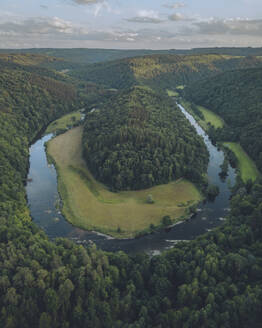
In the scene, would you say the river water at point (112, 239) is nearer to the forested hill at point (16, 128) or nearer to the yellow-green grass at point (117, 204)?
the yellow-green grass at point (117, 204)

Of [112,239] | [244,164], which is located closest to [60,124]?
[244,164]

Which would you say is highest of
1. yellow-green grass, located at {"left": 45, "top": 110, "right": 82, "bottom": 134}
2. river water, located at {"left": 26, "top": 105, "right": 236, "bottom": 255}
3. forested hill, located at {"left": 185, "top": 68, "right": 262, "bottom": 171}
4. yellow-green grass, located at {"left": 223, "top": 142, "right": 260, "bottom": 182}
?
forested hill, located at {"left": 185, "top": 68, "right": 262, "bottom": 171}

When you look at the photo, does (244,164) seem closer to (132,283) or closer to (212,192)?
(212,192)

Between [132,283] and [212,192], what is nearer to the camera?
[132,283]

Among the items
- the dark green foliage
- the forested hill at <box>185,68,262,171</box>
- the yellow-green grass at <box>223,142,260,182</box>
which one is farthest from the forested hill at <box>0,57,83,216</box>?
the forested hill at <box>185,68,262,171</box>

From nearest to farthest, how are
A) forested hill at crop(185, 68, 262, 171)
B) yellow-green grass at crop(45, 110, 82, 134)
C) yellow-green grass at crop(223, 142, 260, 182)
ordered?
1. yellow-green grass at crop(223, 142, 260, 182)
2. forested hill at crop(185, 68, 262, 171)
3. yellow-green grass at crop(45, 110, 82, 134)

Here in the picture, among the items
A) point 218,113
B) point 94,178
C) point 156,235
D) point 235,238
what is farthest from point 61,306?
point 218,113

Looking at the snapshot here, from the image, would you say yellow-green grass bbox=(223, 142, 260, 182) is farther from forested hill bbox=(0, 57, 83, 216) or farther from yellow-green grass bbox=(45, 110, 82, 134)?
yellow-green grass bbox=(45, 110, 82, 134)

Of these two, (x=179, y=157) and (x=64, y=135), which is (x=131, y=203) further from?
(x=64, y=135)
